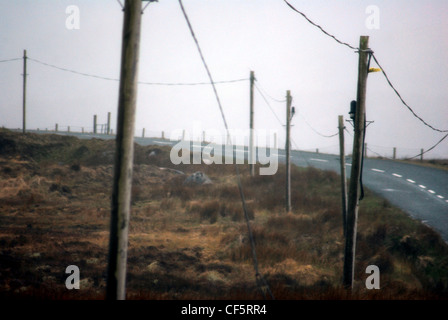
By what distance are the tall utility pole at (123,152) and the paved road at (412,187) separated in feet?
35.1

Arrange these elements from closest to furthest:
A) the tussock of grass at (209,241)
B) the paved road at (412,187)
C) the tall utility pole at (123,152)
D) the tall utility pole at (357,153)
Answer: the tall utility pole at (123,152) < the tall utility pole at (357,153) < the tussock of grass at (209,241) < the paved road at (412,187)

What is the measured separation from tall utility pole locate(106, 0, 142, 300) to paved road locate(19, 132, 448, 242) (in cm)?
1069

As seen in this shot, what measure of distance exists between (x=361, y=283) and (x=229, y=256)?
3.82m

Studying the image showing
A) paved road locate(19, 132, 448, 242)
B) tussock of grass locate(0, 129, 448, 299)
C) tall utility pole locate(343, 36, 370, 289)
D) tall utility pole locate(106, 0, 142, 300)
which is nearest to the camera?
tall utility pole locate(106, 0, 142, 300)

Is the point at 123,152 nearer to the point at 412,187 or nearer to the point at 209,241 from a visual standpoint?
the point at 209,241

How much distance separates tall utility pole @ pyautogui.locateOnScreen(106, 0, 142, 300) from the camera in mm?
3795

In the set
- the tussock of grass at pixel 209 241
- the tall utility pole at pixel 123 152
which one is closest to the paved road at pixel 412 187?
the tussock of grass at pixel 209 241

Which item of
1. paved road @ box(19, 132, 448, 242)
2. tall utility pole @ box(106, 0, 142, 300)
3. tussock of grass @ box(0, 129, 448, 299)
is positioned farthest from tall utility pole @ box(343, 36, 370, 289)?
paved road @ box(19, 132, 448, 242)

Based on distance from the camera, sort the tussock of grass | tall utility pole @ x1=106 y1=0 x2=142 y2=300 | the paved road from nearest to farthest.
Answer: tall utility pole @ x1=106 y1=0 x2=142 y2=300, the tussock of grass, the paved road

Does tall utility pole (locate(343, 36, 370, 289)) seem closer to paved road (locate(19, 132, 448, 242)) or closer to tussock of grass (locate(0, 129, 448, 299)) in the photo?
tussock of grass (locate(0, 129, 448, 299))

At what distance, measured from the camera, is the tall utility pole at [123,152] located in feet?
12.5

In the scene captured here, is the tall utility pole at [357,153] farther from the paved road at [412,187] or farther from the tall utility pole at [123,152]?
the paved road at [412,187]
